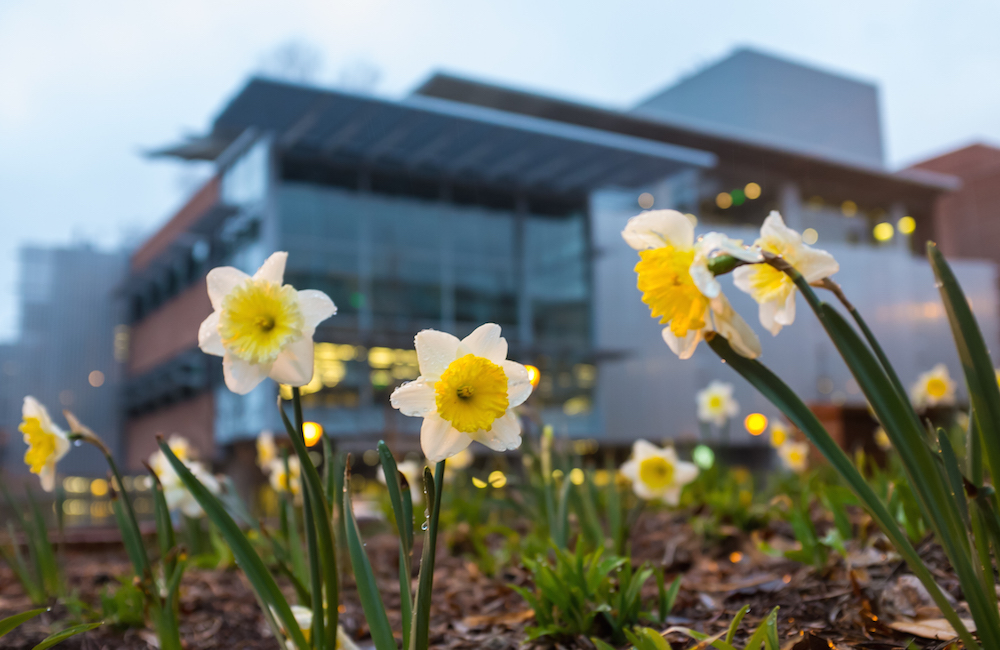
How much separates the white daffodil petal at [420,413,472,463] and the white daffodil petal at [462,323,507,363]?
9cm

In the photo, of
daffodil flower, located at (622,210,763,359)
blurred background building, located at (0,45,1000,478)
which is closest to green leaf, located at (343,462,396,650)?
daffodil flower, located at (622,210,763,359)

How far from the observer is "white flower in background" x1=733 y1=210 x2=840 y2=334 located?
34.9 inches

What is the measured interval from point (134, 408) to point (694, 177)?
13.2m

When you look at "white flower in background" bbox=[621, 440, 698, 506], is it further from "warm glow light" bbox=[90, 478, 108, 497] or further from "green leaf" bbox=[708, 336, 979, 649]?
"warm glow light" bbox=[90, 478, 108, 497]

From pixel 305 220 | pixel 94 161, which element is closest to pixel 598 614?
pixel 305 220

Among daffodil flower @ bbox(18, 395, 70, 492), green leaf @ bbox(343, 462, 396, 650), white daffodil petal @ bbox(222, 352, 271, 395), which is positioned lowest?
green leaf @ bbox(343, 462, 396, 650)

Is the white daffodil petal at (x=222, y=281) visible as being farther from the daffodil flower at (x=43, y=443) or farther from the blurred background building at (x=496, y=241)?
the blurred background building at (x=496, y=241)

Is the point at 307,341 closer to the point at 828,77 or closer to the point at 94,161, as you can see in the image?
the point at 828,77

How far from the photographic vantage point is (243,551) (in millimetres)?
1031

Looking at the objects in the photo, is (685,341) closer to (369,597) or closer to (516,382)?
(516,382)

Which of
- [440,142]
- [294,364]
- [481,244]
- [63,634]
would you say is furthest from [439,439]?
[481,244]

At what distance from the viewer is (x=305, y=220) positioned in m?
11.8

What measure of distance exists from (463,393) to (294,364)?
0.81ft

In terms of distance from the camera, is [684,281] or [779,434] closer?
[684,281]
